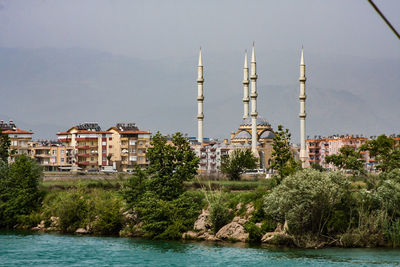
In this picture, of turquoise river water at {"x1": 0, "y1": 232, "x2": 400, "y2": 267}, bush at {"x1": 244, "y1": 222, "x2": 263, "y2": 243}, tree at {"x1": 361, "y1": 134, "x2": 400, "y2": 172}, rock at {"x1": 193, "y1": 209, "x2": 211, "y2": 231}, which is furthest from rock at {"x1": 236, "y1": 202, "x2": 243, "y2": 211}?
tree at {"x1": 361, "y1": 134, "x2": 400, "y2": 172}

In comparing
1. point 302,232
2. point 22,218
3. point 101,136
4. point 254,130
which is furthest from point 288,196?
point 101,136

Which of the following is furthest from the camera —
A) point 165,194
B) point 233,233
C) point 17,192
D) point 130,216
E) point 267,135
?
point 267,135

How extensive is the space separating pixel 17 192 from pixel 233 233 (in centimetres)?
1613

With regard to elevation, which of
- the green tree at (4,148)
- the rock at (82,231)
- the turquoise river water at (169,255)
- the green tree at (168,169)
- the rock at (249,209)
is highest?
the green tree at (4,148)

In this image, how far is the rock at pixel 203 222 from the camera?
122 feet

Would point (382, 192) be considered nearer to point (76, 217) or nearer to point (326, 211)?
point (326, 211)

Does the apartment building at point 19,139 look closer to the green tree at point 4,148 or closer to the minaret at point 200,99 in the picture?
the minaret at point 200,99

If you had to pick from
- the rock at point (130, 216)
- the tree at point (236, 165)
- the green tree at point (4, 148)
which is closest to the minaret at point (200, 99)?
the tree at point (236, 165)

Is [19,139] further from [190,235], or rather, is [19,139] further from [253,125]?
[190,235]

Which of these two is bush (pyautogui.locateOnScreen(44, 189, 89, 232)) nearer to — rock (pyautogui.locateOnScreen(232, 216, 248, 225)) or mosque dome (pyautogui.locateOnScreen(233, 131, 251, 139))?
rock (pyautogui.locateOnScreen(232, 216, 248, 225))

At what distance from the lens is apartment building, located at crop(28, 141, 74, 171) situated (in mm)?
94300

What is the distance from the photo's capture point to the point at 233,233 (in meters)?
35.7

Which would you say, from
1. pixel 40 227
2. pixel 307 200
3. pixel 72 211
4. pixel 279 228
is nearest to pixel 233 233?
pixel 279 228

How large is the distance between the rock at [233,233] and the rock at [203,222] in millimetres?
1212
